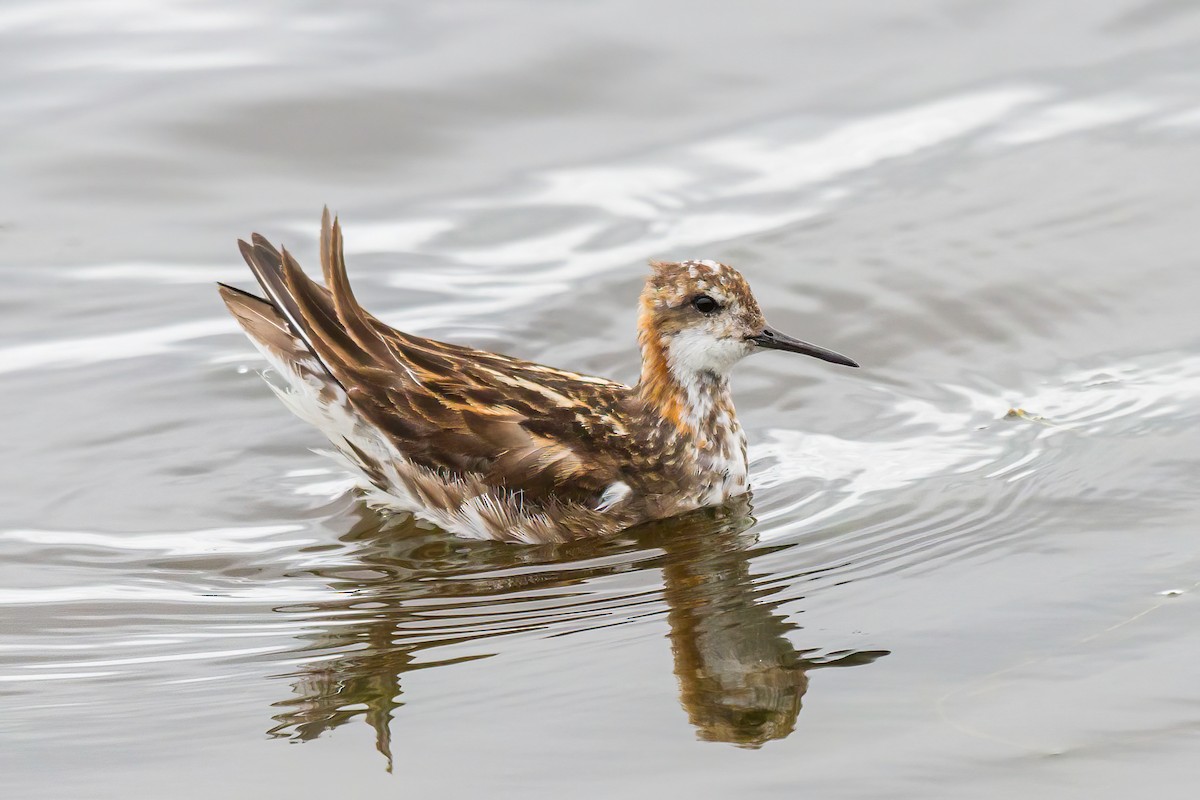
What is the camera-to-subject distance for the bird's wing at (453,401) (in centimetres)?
758

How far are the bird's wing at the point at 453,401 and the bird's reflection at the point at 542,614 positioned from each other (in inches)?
13.8

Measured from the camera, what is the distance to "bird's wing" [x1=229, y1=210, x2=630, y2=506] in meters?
7.58

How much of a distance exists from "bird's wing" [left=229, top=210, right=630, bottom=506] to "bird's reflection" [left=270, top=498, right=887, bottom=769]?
35cm

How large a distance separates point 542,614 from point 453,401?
1567 mm

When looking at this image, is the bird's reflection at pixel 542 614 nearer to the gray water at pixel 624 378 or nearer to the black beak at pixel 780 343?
the gray water at pixel 624 378

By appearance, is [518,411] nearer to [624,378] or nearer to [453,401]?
[453,401]

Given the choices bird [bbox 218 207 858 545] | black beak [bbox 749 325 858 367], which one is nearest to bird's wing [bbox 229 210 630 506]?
bird [bbox 218 207 858 545]

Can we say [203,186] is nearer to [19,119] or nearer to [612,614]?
[19,119]

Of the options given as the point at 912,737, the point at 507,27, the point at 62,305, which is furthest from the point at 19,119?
the point at 912,737

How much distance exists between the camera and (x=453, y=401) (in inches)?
302

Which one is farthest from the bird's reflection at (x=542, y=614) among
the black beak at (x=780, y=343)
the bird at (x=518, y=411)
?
the black beak at (x=780, y=343)

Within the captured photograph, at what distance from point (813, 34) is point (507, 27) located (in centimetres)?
245

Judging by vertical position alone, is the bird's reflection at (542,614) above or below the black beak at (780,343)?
below

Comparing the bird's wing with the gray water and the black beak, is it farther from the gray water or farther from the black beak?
the black beak
